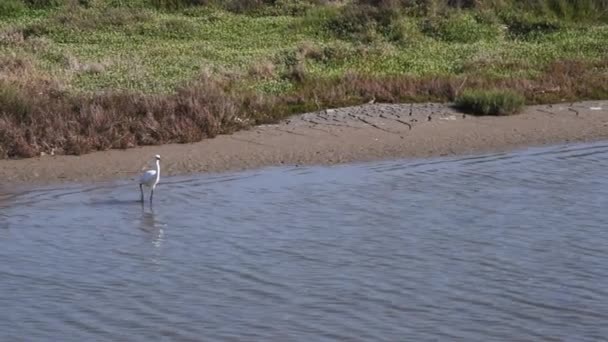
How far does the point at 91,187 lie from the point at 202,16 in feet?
38.1

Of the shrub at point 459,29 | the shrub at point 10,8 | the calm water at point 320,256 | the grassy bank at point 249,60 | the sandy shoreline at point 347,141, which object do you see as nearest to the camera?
the calm water at point 320,256

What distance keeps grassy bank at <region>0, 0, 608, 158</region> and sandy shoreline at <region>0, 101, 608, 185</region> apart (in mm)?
281

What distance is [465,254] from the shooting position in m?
11.1

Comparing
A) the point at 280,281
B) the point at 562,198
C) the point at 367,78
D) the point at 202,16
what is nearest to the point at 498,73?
the point at 367,78

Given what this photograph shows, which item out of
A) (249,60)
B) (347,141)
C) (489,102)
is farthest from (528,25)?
(347,141)

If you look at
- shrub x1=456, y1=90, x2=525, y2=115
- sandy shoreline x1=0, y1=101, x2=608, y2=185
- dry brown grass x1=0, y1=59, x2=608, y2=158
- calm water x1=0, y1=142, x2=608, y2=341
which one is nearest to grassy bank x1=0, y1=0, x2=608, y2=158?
dry brown grass x1=0, y1=59, x2=608, y2=158

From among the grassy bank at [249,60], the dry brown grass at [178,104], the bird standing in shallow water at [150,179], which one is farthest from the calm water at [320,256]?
the grassy bank at [249,60]

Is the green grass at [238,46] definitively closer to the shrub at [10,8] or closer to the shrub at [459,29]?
the shrub at [459,29]

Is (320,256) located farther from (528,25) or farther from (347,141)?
(528,25)

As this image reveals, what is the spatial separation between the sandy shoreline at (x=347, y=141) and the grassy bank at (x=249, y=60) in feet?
0.92

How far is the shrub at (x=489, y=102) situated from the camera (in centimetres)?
1658

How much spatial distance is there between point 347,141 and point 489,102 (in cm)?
231

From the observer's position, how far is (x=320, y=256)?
A: 1102cm

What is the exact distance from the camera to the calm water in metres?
9.20
